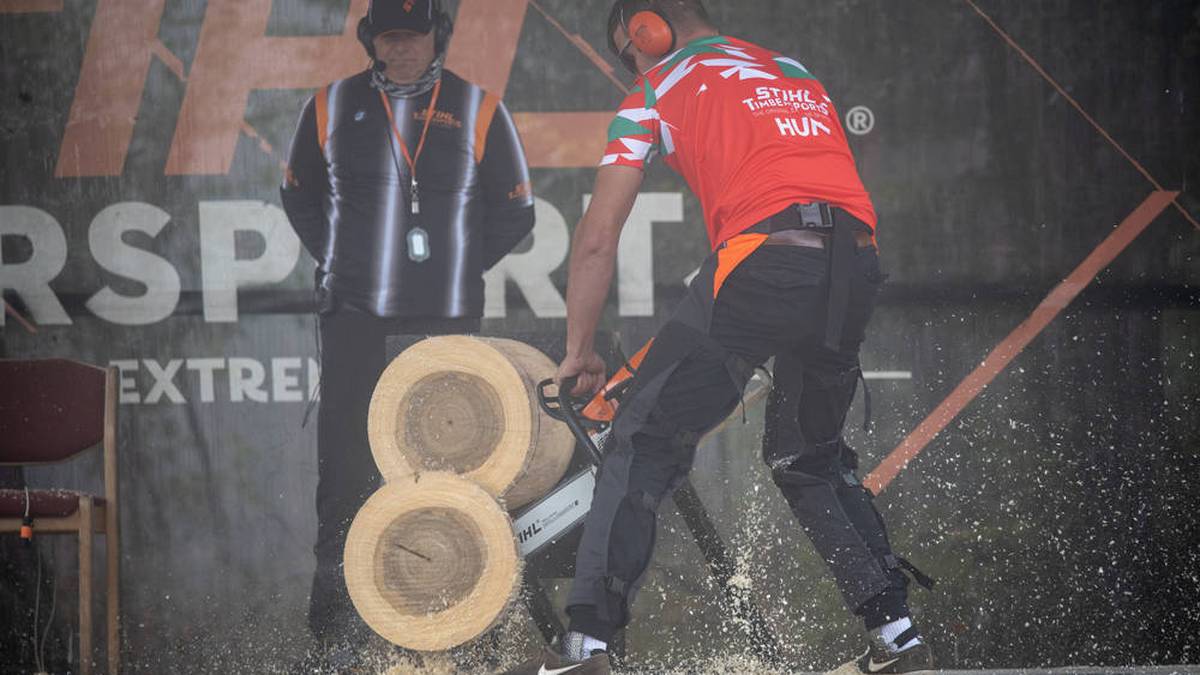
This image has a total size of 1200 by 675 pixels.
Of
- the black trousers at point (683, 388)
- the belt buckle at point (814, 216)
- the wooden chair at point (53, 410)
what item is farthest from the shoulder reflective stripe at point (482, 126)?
the wooden chair at point (53, 410)

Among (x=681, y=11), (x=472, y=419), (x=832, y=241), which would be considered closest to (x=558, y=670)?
(x=472, y=419)

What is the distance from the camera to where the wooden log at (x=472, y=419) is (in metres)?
3.08

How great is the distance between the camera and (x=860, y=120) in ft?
10.9

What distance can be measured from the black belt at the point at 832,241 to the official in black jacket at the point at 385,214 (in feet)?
3.11

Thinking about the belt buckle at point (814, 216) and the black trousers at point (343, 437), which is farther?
the black trousers at point (343, 437)

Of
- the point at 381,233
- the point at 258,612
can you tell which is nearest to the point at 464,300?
the point at 381,233

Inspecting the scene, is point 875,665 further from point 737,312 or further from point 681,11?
point 681,11

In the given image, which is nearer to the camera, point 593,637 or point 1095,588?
point 593,637

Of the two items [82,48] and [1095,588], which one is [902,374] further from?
[82,48]

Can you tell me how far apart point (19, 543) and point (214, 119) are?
1428 millimetres

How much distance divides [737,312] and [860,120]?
0.99 metres

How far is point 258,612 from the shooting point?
342 cm

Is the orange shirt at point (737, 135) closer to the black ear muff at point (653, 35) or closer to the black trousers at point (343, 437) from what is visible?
the black ear muff at point (653, 35)

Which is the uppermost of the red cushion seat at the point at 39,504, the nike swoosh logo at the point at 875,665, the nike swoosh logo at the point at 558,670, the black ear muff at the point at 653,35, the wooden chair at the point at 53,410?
the black ear muff at the point at 653,35
